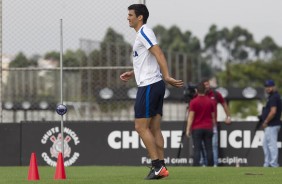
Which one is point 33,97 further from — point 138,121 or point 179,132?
point 138,121

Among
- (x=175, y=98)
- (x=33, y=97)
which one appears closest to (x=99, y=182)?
(x=175, y=98)

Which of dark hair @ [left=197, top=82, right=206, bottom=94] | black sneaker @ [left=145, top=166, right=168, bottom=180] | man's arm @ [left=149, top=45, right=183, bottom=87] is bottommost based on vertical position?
black sneaker @ [left=145, top=166, right=168, bottom=180]

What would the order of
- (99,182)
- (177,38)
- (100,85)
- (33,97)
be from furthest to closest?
(177,38)
(33,97)
(100,85)
(99,182)

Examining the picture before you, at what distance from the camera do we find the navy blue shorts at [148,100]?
12.2 metres

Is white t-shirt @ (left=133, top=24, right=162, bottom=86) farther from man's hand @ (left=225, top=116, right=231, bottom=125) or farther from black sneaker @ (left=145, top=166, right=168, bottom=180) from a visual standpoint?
man's hand @ (left=225, top=116, right=231, bottom=125)

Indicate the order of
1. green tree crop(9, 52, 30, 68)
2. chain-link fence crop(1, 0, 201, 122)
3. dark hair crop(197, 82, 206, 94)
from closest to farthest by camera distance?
dark hair crop(197, 82, 206, 94), chain-link fence crop(1, 0, 201, 122), green tree crop(9, 52, 30, 68)

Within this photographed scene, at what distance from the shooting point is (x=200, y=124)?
1898cm

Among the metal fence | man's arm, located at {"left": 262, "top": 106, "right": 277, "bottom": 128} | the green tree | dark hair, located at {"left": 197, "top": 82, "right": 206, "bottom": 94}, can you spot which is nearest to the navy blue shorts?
dark hair, located at {"left": 197, "top": 82, "right": 206, "bottom": 94}

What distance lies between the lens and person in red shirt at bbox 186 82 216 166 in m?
18.9

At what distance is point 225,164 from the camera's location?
20.1 meters

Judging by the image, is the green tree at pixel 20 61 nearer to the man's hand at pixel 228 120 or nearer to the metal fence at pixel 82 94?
the metal fence at pixel 82 94

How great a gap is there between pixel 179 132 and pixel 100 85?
4.11m

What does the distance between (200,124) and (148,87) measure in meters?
6.82

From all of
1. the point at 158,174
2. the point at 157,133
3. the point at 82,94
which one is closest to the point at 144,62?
the point at 157,133
